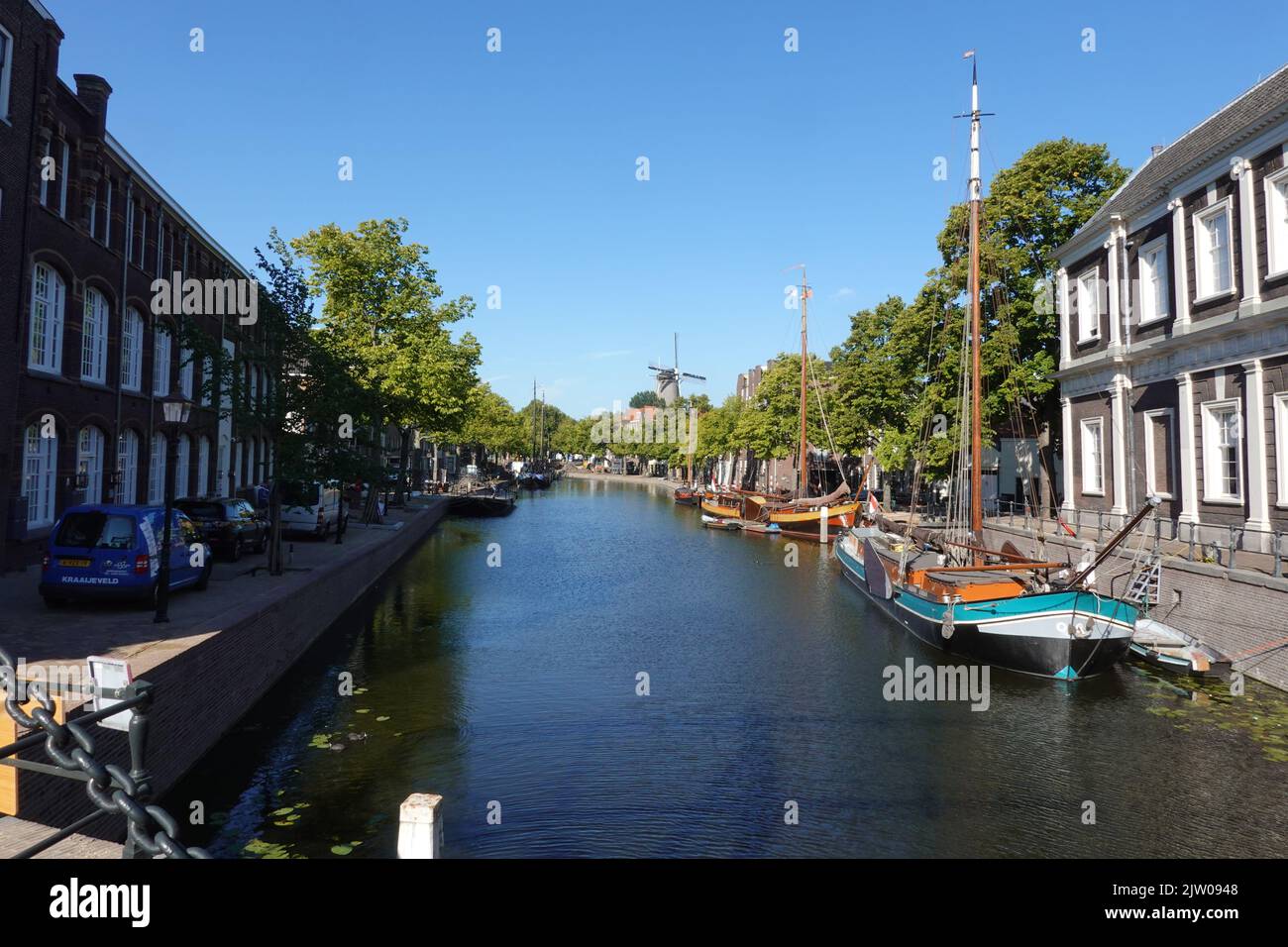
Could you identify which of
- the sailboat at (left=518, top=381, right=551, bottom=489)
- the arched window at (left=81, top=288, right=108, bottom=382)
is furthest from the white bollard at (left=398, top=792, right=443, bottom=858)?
the sailboat at (left=518, top=381, right=551, bottom=489)

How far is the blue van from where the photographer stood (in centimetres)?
1272

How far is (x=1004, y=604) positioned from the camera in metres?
16.1

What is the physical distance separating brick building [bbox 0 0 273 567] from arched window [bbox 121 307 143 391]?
0.19 ft

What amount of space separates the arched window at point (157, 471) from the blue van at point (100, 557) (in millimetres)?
13469

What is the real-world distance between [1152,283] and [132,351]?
3037 cm

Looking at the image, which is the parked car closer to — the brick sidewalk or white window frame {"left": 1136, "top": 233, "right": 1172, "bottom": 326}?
the brick sidewalk

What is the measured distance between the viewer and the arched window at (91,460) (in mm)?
20484

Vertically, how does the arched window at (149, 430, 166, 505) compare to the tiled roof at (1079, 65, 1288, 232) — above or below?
below

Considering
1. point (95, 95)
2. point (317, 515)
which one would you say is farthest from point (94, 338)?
point (317, 515)

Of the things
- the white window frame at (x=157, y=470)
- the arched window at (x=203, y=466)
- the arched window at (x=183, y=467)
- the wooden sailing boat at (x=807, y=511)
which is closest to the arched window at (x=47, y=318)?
the white window frame at (x=157, y=470)

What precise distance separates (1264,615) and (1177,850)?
26.9ft

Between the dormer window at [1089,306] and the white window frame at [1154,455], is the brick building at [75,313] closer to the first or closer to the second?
the white window frame at [1154,455]

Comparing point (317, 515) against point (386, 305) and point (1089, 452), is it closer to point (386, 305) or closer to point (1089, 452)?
point (386, 305)

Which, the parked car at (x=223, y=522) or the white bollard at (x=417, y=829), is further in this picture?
the parked car at (x=223, y=522)
